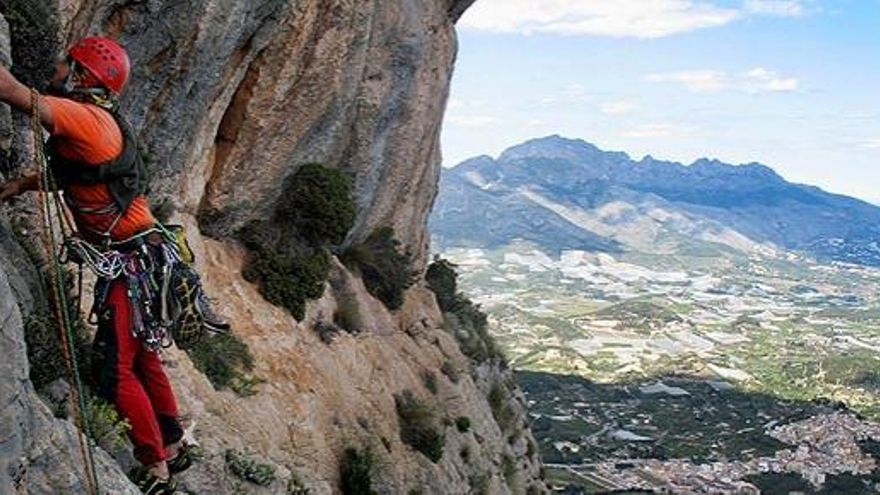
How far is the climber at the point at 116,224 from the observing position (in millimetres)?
7773

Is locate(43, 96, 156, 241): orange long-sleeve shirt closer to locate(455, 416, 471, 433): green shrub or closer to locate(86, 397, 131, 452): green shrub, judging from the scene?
locate(86, 397, 131, 452): green shrub

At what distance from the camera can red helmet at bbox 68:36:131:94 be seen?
7957 millimetres

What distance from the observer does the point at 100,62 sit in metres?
7.98

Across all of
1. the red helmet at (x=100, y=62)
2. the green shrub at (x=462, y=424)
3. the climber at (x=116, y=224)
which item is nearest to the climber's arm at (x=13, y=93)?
the climber at (x=116, y=224)

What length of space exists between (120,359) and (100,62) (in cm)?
274

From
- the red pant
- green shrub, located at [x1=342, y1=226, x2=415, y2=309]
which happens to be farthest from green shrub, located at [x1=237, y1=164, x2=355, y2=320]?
the red pant

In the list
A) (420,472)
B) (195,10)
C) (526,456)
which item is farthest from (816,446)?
(195,10)

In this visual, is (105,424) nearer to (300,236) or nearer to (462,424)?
(300,236)

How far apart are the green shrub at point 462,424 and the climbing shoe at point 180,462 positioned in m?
18.1

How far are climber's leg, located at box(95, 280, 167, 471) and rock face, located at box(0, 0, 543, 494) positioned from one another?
0.79 metres

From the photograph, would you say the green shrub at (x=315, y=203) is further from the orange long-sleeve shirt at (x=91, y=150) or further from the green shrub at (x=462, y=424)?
the orange long-sleeve shirt at (x=91, y=150)

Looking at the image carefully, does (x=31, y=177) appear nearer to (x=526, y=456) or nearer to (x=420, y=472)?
(x=420, y=472)

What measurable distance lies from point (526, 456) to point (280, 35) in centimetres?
2144

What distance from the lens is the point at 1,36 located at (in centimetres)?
834
